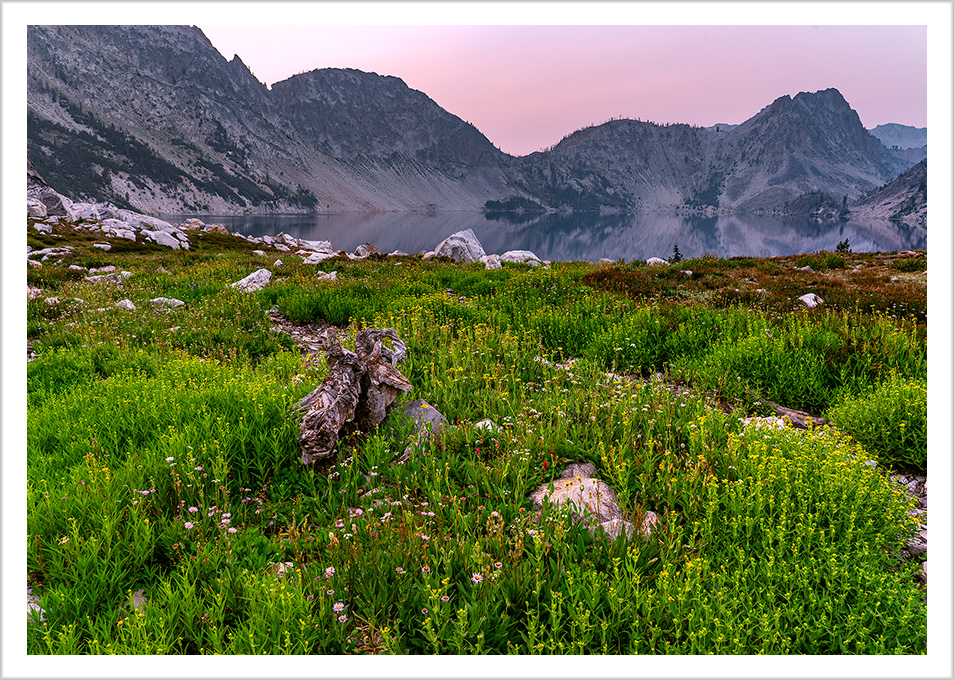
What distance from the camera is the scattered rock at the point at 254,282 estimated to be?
13895 mm

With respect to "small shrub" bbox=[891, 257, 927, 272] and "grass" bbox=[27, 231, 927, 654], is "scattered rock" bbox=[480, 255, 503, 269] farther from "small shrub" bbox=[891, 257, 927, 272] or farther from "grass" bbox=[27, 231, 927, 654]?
"small shrub" bbox=[891, 257, 927, 272]

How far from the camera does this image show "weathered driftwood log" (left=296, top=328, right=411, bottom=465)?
14.8 feet

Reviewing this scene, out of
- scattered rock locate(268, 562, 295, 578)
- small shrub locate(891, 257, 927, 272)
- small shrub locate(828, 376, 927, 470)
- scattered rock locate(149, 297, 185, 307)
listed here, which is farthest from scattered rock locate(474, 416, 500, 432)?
small shrub locate(891, 257, 927, 272)

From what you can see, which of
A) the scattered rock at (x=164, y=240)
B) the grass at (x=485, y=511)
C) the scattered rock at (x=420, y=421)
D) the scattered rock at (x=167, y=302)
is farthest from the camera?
the scattered rock at (x=164, y=240)

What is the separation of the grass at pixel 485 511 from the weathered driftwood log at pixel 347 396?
218 mm

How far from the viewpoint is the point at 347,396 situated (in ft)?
16.0

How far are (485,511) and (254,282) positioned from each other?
14.0m

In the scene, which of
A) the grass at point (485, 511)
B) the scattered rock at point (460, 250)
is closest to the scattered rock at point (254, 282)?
the grass at point (485, 511)

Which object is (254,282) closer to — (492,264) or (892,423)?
(892,423)

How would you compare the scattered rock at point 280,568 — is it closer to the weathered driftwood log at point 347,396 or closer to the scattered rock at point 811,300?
the weathered driftwood log at point 347,396

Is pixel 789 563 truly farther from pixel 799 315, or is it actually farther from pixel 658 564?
pixel 799 315

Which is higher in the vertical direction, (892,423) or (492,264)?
A: (492,264)

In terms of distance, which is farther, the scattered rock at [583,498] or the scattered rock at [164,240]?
the scattered rock at [164,240]

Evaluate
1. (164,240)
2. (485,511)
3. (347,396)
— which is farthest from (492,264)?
(164,240)
